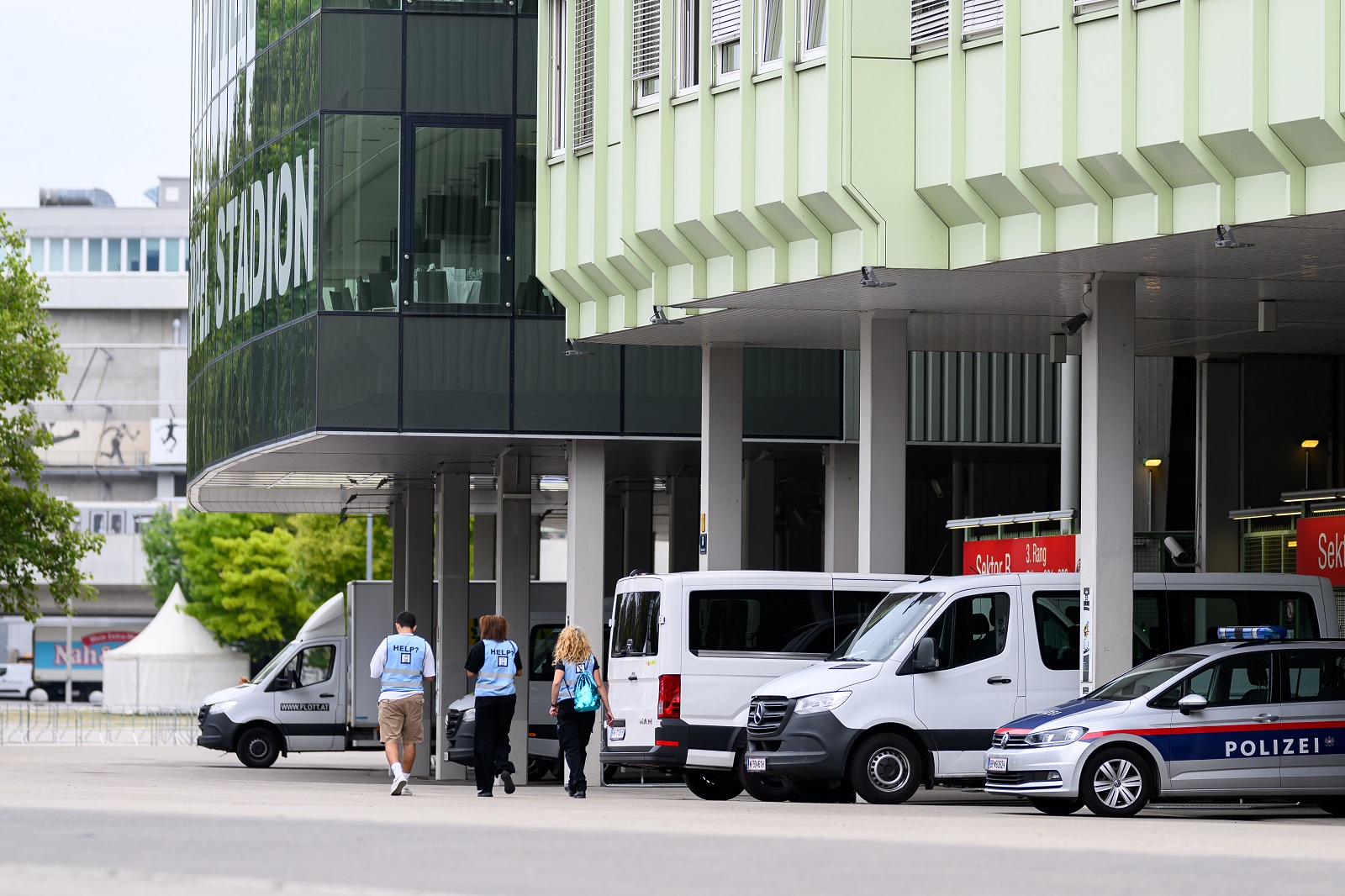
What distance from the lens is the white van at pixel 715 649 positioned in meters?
20.2

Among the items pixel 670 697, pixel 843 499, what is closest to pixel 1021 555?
pixel 670 697

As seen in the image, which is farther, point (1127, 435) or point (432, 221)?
point (432, 221)

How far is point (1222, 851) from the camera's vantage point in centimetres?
1238

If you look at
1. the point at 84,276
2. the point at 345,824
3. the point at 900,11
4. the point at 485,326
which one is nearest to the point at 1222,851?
the point at 345,824

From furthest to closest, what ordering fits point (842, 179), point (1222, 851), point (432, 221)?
1. point (432, 221)
2. point (842, 179)
3. point (1222, 851)

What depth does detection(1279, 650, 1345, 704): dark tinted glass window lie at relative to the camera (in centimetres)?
1750

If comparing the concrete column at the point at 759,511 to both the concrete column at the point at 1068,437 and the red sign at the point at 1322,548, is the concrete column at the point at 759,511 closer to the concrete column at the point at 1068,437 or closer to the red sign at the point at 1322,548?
the concrete column at the point at 1068,437

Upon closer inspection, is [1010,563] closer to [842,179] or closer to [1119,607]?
[1119,607]

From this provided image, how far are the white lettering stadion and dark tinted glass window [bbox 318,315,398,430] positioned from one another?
1.00 m

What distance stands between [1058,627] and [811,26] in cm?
637

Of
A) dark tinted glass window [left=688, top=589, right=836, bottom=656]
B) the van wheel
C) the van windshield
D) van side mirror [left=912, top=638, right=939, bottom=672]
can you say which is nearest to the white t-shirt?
dark tinted glass window [left=688, top=589, right=836, bottom=656]

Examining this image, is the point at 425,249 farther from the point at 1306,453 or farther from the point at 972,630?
the point at 1306,453

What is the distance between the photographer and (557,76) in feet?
85.9

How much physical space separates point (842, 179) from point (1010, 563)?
6.40 m
